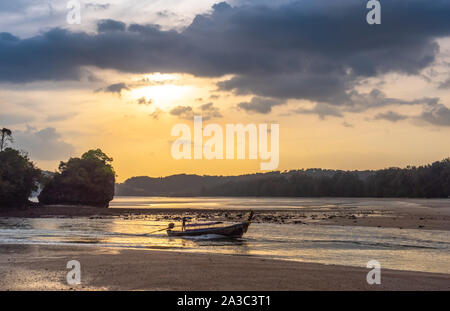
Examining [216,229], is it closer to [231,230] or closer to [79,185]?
[231,230]

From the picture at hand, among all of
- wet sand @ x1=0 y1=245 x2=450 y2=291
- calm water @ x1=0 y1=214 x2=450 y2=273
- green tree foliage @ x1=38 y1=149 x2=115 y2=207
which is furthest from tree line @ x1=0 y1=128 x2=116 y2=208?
wet sand @ x1=0 y1=245 x2=450 y2=291

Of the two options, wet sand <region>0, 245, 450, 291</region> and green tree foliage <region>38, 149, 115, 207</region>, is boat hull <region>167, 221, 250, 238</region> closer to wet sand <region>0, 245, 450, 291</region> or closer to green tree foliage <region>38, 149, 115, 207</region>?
wet sand <region>0, 245, 450, 291</region>

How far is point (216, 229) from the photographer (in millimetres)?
40125

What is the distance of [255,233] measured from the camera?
43750 mm

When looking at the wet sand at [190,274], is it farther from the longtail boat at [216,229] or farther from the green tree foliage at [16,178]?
the green tree foliage at [16,178]

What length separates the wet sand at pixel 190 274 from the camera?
17.4 meters

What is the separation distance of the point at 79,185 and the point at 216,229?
7607cm

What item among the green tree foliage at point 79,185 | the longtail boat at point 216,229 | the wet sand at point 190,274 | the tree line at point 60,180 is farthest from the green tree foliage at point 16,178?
the wet sand at point 190,274

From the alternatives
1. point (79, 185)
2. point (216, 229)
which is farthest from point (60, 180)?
point (216, 229)

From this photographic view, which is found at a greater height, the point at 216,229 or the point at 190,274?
the point at 190,274

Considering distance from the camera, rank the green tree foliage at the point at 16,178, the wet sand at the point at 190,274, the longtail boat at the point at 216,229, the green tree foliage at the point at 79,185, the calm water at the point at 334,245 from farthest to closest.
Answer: the green tree foliage at the point at 79,185 → the green tree foliage at the point at 16,178 → the longtail boat at the point at 216,229 → the calm water at the point at 334,245 → the wet sand at the point at 190,274

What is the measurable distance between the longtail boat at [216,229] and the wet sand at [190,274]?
13391mm

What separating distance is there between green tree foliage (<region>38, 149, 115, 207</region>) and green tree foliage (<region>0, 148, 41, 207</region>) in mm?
13066
